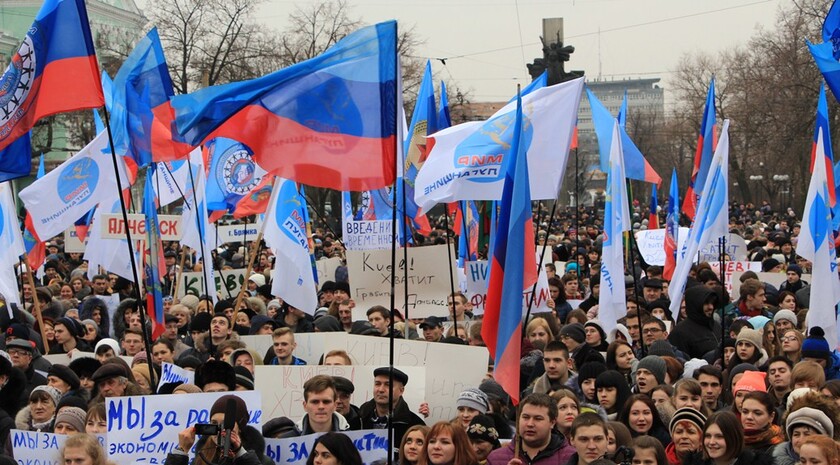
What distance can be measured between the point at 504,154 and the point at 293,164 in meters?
2.98

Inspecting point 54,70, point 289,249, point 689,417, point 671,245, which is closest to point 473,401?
point 689,417

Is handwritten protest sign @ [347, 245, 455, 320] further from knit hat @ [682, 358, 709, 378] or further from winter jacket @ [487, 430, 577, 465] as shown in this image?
winter jacket @ [487, 430, 577, 465]

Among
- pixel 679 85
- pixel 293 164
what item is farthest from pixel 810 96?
pixel 293 164

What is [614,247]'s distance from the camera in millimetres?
12844

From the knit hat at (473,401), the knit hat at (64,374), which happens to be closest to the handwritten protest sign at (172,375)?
the knit hat at (64,374)

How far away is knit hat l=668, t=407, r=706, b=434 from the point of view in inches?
300

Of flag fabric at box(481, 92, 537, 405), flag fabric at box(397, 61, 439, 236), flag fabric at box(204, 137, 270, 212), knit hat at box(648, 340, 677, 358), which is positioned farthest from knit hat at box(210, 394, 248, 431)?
flag fabric at box(204, 137, 270, 212)

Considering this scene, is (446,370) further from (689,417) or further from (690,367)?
(689,417)

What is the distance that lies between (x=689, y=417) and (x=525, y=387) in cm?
303

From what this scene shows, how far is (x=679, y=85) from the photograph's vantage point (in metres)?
71.5

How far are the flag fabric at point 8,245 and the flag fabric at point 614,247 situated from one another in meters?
5.28

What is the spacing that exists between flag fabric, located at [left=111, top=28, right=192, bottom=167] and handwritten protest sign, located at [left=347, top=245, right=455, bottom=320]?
2.00 metres

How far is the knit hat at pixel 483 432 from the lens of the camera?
314 inches

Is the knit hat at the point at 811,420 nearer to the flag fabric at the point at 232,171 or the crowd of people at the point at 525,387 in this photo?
the crowd of people at the point at 525,387
